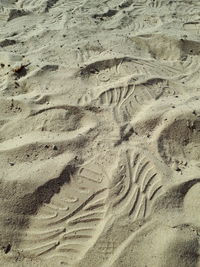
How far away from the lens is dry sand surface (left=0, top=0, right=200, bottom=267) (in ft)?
5.43

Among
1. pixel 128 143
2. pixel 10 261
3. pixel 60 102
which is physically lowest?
pixel 10 261

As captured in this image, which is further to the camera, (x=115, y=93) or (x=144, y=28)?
(x=144, y=28)

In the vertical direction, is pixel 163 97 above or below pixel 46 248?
above

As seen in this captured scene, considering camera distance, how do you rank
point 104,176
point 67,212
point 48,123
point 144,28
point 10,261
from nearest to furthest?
point 10,261 → point 67,212 → point 104,176 → point 48,123 → point 144,28

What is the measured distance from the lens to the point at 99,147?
2045 millimetres

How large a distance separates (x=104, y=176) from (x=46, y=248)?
0.51 m

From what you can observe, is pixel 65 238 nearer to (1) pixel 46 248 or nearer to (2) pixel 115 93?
(1) pixel 46 248

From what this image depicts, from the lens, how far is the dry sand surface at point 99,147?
1.65 meters

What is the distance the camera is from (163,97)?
2.42 meters

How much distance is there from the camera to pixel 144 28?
10.9 feet

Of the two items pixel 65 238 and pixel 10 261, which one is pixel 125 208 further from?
pixel 10 261

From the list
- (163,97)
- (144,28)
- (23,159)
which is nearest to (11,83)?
(23,159)

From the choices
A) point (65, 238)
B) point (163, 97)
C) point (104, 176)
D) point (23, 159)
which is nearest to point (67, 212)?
point (65, 238)

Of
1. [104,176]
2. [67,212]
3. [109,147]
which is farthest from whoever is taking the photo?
[109,147]
